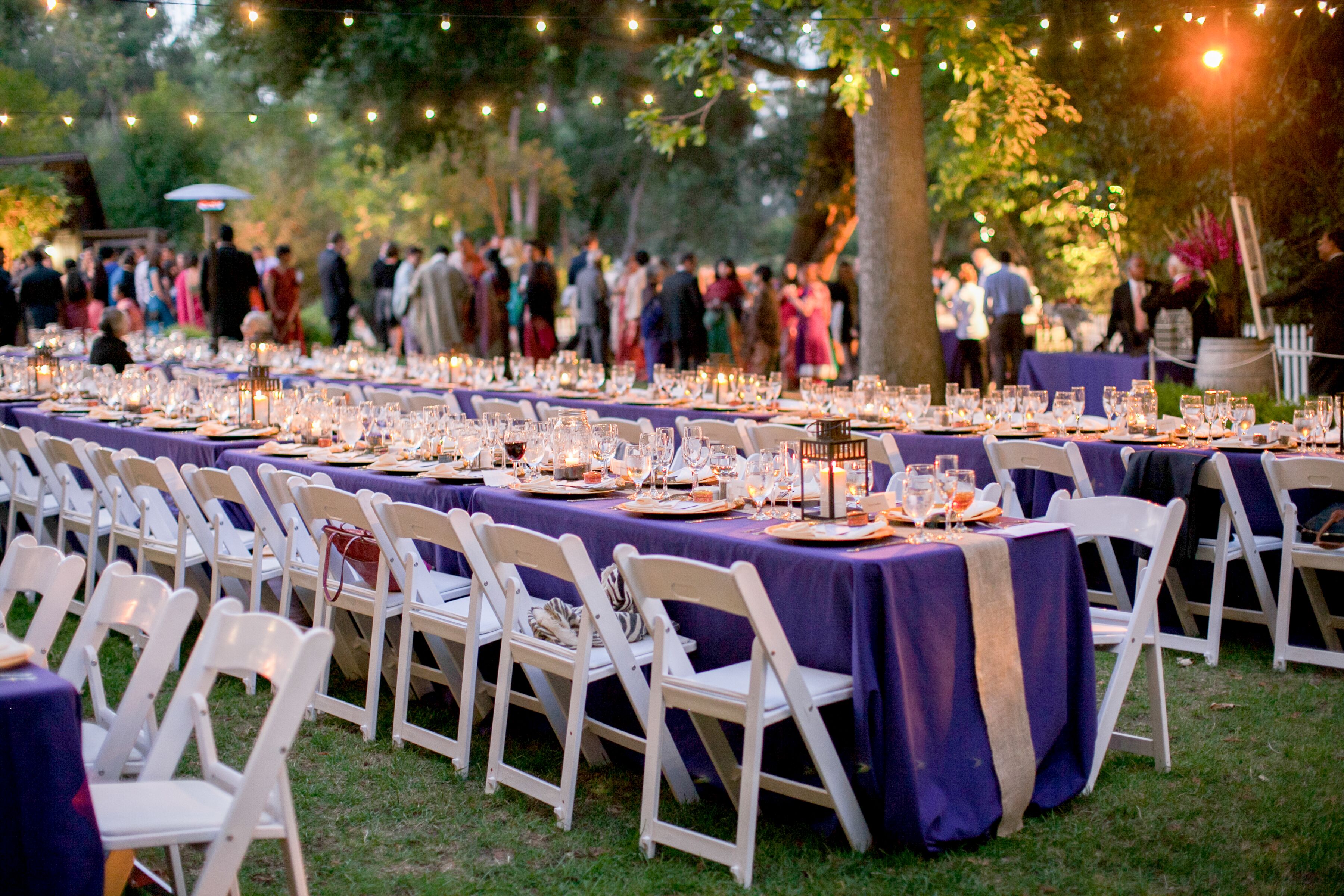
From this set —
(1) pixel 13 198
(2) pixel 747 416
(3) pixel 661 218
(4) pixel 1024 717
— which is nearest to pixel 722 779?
(4) pixel 1024 717

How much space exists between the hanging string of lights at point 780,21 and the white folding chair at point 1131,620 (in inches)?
266

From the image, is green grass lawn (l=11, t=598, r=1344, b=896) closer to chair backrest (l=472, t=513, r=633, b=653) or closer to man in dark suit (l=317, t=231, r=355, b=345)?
chair backrest (l=472, t=513, r=633, b=653)

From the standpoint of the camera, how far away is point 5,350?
49.5 ft

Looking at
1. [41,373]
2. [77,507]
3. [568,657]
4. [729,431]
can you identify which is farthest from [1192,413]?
[41,373]

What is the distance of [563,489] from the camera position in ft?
16.2

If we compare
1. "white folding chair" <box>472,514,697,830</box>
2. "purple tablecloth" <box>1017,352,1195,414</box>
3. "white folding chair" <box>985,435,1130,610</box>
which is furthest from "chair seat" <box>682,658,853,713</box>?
"purple tablecloth" <box>1017,352,1195,414</box>

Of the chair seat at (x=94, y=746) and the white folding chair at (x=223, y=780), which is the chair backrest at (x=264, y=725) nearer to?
the white folding chair at (x=223, y=780)

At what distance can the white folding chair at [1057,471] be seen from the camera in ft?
18.3

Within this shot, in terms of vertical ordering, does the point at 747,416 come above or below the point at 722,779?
above

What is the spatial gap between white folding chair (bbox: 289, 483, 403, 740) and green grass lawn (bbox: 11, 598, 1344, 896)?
0.15 meters

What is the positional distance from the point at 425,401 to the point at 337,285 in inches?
347

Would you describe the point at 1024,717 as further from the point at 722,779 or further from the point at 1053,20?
the point at 1053,20

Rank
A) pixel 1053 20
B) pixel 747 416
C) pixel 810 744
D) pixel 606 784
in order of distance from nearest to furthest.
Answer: pixel 810 744 → pixel 606 784 → pixel 747 416 → pixel 1053 20

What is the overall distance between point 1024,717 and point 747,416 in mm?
4530
